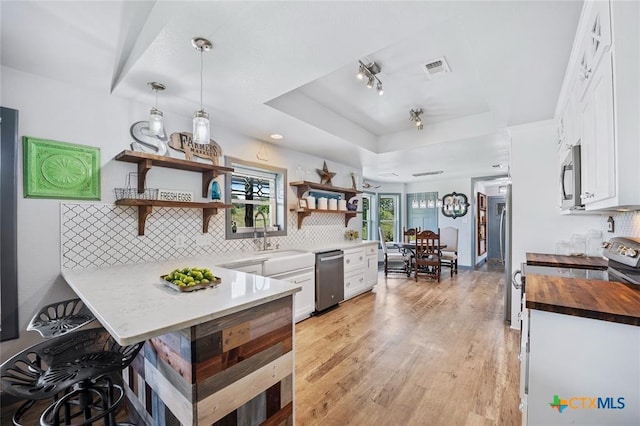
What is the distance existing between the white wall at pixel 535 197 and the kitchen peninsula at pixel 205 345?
2.85 meters

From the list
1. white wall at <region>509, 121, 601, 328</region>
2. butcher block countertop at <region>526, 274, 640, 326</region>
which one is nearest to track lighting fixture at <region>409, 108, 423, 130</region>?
white wall at <region>509, 121, 601, 328</region>

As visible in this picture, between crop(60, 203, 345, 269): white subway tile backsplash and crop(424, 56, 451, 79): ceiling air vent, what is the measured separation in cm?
244

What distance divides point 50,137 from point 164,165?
750mm

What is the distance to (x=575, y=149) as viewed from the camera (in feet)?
5.81

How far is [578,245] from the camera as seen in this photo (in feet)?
8.56

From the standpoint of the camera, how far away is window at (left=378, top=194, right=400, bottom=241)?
25.2 feet

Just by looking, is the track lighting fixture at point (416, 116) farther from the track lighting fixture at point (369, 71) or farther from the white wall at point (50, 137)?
the white wall at point (50, 137)

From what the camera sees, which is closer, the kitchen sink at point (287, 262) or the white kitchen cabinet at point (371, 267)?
the kitchen sink at point (287, 262)

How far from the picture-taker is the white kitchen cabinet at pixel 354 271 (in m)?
3.96

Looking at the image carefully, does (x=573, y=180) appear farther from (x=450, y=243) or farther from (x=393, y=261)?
(x=450, y=243)

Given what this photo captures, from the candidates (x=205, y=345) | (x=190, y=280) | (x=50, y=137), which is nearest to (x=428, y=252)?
(x=190, y=280)

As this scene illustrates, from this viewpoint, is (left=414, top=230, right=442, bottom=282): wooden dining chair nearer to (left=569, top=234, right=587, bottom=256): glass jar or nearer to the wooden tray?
(left=569, top=234, right=587, bottom=256): glass jar

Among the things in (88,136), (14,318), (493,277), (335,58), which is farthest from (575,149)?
(493,277)

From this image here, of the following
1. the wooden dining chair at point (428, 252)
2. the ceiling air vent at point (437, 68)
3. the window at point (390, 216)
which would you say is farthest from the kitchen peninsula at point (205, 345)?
the window at point (390, 216)
